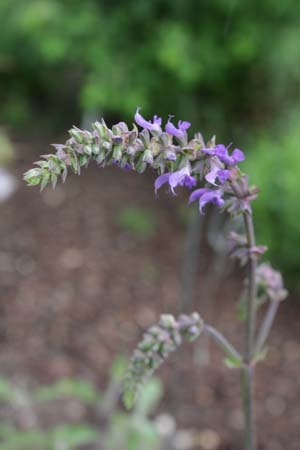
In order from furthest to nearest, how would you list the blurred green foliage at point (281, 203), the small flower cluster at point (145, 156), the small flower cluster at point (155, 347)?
the blurred green foliage at point (281, 203), the small flower cluster at point (155, 347), the small flower cluster at point (145, 156)

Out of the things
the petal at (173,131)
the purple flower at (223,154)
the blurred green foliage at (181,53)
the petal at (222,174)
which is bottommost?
the petal at (222,174)

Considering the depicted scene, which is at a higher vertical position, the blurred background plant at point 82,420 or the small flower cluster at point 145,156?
the small flower cluster at point 145,156

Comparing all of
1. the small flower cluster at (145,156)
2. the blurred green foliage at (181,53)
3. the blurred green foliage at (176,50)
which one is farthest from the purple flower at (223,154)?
the blurred green foliage at (176,50)

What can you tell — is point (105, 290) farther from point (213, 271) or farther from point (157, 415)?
point (157, 415)

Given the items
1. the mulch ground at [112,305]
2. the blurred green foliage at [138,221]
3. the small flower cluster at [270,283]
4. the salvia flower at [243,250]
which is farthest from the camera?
the blurred green foliage at [138,221]

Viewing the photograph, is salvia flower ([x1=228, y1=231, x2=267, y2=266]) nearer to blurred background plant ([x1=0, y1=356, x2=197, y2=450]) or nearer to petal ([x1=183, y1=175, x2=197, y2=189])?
petal ([x1=183, y1=175, x2=197, y2=189])

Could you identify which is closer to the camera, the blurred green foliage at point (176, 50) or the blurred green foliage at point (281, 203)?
the blurred green foliage at point (281, 203)

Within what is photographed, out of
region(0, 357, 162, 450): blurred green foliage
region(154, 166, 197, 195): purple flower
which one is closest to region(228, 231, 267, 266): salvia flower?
region(154, 166, 197, 195): purple flower

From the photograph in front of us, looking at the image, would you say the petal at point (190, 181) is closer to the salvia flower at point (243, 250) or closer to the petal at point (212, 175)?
the petal at point (212, 175)
